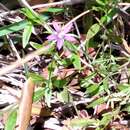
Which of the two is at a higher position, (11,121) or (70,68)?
(70,68)

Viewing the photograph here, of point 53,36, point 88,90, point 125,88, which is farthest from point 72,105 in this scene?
point 53,36

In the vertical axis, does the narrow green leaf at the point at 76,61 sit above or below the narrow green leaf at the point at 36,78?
above

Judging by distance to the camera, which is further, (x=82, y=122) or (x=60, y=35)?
(x=82, y=122)

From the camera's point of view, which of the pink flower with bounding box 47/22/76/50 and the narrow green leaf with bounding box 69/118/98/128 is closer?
the pink flower with bounding box 47/22/76/50

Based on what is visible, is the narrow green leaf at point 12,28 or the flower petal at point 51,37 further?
the narrow green leaf at point 12,28

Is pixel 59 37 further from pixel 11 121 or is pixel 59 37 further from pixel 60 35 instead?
pixel 11 121

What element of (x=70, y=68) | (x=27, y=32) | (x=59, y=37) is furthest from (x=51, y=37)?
(x=70, y=68)

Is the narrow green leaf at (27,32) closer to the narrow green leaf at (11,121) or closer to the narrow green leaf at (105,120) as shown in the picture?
the narrow green leaf at (11,121)

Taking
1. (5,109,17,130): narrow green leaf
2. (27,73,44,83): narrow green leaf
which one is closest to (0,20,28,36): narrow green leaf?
(27,73,44,83): narrow green leaf

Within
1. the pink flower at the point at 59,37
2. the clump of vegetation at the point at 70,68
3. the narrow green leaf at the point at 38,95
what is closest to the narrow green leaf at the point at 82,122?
the clump of vegetation at the point at 70,68

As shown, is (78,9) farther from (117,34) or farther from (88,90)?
(88,90)

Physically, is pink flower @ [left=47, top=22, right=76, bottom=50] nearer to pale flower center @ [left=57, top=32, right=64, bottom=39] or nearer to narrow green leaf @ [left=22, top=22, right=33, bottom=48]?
pale flower center @ [left=57, top=32, right=64, bottom=39]
